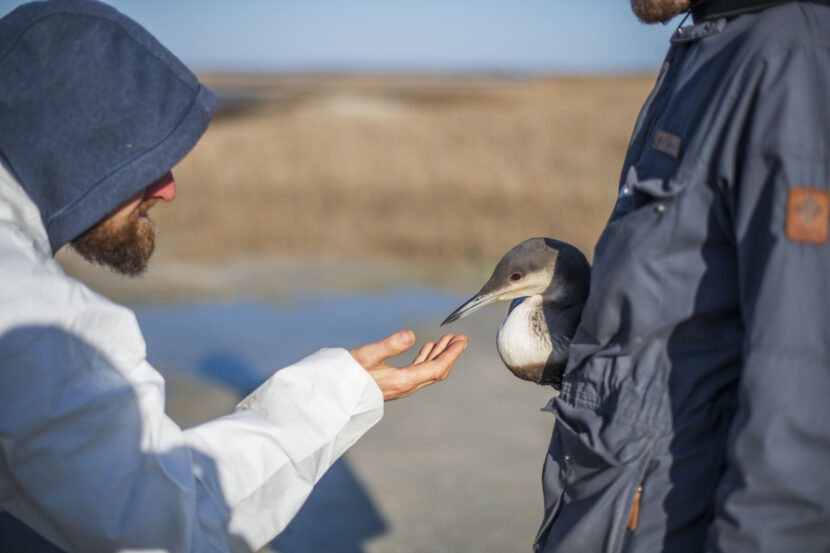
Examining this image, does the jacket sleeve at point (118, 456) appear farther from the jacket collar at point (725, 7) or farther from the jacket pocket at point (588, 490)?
the jacket collar at point (725, 7)

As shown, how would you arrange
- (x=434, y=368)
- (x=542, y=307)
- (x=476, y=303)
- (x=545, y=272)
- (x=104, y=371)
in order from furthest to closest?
(x=476, y=303), (x=545, y=272), (x=542, y=307), (x=434, y=368), (x=104, y=371)

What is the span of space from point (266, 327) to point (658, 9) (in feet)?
20.4

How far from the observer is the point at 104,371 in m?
1.53

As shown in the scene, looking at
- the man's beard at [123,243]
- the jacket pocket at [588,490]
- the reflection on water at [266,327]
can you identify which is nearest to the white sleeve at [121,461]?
the man's beard at [123,243]

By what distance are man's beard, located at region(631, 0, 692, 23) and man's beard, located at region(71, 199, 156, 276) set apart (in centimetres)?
151

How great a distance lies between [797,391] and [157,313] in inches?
291

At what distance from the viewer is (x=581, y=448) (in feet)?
5.91

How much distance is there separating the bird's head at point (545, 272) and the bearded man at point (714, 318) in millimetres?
760

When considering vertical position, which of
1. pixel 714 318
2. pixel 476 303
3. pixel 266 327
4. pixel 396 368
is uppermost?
pixel 714 318

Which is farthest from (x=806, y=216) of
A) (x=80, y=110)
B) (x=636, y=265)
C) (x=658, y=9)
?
(x=80, y=110)

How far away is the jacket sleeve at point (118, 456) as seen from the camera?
1.43m

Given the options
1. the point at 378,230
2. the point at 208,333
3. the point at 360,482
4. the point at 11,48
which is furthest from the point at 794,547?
the point at 378,230

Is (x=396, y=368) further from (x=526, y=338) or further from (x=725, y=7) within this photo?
(x=725, y=7)

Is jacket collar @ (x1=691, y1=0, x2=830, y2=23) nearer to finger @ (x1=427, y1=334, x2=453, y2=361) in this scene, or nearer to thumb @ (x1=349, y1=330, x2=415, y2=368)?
thumb @ (x1=349, y1=330, x2=415, y2=368)
